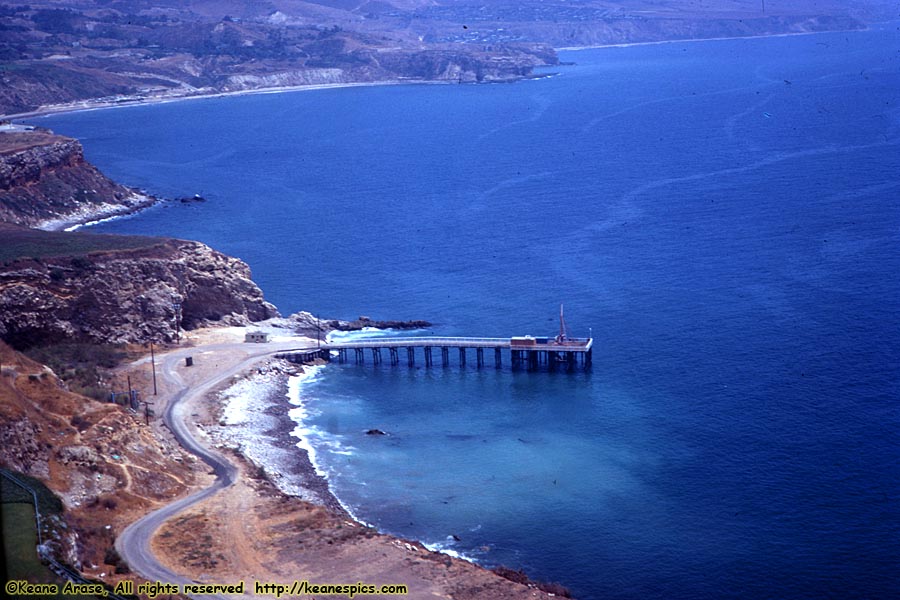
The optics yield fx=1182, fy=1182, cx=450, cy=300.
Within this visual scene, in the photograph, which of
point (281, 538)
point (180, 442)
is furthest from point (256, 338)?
point (281, 538)

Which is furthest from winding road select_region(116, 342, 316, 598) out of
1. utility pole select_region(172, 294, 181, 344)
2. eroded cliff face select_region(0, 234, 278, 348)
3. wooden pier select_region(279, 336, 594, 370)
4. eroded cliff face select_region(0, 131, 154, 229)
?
eroded cliff face select_region(0, 131, 154, 229)

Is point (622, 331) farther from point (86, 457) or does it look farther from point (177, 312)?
point (86, 457)

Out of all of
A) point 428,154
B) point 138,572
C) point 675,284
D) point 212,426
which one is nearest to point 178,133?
point 428,154

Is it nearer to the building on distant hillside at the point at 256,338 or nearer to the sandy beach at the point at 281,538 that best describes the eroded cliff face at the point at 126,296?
the building on distant hillside at the point at 256,338

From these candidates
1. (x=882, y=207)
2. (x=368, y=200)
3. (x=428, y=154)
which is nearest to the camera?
(x=882, y=207)

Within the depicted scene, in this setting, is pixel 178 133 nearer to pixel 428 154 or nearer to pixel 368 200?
pixel 428 154

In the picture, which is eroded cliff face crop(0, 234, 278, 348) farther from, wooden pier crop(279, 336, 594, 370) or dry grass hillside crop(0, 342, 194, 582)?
dry grass hillside crop(0, 342, 194, 582)
